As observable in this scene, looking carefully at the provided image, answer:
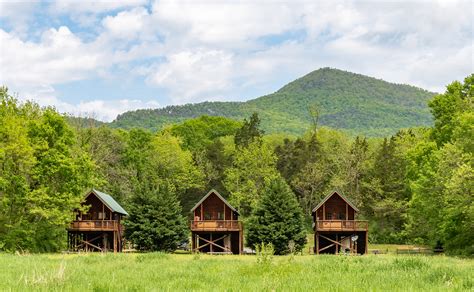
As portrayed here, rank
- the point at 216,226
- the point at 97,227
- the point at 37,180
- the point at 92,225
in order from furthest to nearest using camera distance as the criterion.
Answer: the point at 97,227, the point at 92,225, the point at 216,226, the point at 37,180

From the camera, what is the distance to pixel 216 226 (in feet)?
184

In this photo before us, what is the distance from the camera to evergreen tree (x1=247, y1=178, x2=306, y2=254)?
5116 cm

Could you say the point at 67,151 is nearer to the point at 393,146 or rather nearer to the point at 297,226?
the point at 297,226

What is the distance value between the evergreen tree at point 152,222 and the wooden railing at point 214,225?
188cm

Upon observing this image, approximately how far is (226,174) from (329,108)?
9059cm

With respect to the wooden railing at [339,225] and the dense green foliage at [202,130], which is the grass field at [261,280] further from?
the dense green foliage at [202,130]

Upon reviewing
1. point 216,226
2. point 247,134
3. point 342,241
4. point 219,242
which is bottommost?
point 219,242

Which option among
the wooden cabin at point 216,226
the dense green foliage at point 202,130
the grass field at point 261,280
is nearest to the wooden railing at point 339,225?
the wooden cabin at point 216,226

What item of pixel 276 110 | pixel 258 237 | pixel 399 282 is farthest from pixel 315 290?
pixel 276 110

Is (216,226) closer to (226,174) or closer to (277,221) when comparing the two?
(277,221)

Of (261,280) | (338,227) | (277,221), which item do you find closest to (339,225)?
(338,227)

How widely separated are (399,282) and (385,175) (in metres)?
60.9

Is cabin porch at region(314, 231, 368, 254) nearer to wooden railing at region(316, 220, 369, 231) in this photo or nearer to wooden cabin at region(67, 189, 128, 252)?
wooden railing at region(316, 220, 369, 231)

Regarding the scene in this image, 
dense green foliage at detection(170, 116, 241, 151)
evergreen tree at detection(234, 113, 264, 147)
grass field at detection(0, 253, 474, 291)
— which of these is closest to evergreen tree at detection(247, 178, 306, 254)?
grass field at detection(0, 253, 474, 291)
